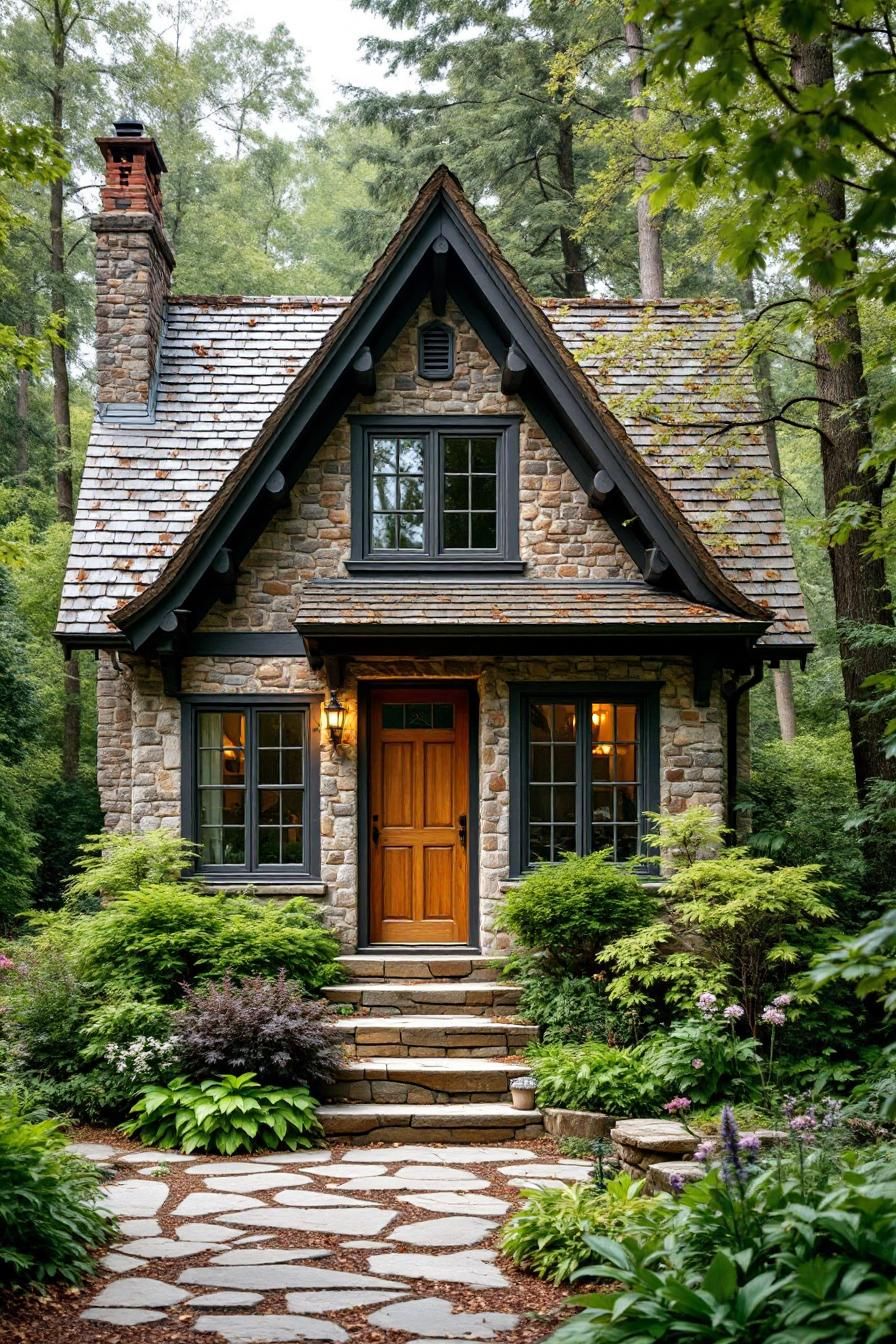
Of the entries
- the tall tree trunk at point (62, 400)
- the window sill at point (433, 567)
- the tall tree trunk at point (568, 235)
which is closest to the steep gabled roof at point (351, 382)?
the window sill at point (433, 567)

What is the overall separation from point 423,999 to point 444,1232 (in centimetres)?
410

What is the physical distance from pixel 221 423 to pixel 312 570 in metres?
2.44

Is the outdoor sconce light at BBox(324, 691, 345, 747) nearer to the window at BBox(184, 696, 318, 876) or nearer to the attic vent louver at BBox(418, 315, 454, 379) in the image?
the window at BBox(184, 696, 318, 876)

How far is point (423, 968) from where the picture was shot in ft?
35.6

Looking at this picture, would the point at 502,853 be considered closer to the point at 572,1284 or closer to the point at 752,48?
the point at 572,1284

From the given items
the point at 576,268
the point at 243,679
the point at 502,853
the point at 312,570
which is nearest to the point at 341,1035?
the point at 502,853

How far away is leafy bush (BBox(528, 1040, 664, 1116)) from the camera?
8.39m

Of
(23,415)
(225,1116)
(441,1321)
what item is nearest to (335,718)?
(225,1116)

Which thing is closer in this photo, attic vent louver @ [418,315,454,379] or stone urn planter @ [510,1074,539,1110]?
stone urn planter @ [510,1074,539,1110]

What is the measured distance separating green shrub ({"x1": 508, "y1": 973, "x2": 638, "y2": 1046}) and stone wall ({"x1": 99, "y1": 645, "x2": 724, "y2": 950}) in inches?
40.8

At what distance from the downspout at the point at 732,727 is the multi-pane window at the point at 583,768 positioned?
0.88 m

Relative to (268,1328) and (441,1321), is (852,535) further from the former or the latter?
(268,1328)


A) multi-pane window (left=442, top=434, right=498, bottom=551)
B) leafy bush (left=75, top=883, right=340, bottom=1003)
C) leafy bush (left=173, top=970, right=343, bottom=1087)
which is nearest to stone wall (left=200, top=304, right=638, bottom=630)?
multi-pane window (left=442, top=434, right=498, bottom=551)

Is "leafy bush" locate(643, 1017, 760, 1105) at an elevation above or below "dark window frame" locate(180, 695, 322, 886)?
below
